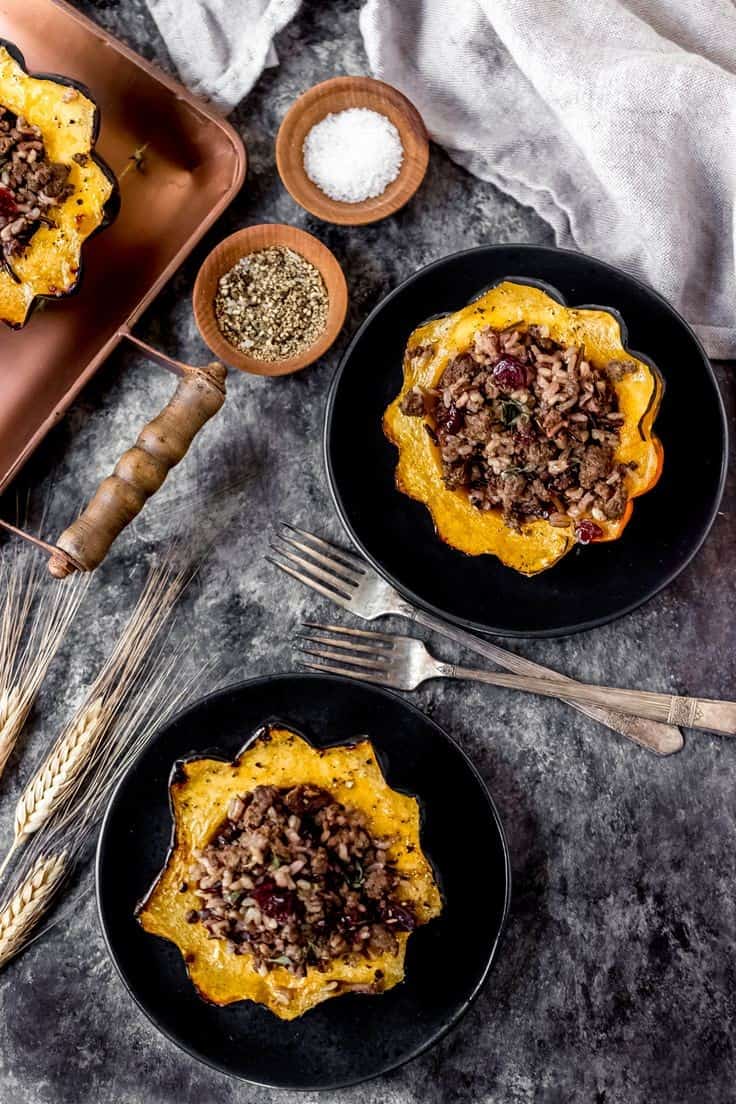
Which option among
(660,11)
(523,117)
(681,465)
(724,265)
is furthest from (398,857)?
(660,11)

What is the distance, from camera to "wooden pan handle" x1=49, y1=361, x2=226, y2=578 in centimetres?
246

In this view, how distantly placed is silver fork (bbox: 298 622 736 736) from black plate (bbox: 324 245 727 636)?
0.19 meters

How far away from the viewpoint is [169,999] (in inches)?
98.8

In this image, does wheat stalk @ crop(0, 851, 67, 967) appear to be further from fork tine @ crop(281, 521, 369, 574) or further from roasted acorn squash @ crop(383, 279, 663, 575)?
roasted acorn squash @ crop(383, 279, 663, 575)

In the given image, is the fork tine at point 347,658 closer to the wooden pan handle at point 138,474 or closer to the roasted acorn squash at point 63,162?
the wooden pan handle at point 138,474

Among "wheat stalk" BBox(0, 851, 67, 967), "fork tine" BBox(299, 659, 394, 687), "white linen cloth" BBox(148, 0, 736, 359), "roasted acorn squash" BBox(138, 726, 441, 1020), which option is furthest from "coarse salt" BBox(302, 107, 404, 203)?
"wheat stalk" BBox(0, 851, 67, 967)

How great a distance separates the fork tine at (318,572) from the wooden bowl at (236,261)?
0.51 metres

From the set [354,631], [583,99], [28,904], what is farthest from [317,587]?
[583,99]

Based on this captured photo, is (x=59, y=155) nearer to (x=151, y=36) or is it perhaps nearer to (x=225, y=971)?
→ (x=151, y=36)

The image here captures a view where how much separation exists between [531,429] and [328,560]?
75 centimetres

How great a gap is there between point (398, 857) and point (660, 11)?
91.1 inches

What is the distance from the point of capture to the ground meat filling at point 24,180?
7.82 ft

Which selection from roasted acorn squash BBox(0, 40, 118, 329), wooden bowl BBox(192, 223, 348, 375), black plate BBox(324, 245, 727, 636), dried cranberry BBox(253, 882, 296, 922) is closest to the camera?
dried cranberry BBox(253, 882, 296, 922)

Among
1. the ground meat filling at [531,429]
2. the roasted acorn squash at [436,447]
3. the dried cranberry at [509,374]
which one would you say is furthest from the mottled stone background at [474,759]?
the dried cranberry at [509,374]
